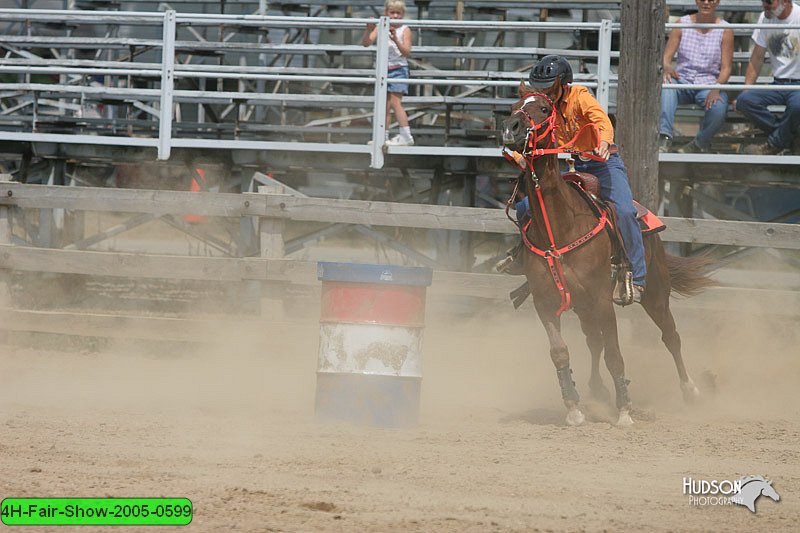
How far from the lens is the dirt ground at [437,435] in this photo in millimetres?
5285

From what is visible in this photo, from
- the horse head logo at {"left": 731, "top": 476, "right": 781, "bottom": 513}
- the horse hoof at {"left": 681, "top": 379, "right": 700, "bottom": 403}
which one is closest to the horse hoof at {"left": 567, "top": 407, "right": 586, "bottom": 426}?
the horse hoof at {"left": 681, "top": 379, "right": 700, "bottom": 403}

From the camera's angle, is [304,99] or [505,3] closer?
[304,99]

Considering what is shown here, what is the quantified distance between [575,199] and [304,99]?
547 centimetres

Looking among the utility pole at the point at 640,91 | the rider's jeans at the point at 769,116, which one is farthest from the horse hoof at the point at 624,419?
A: the rider's jeans at the point at 769,116

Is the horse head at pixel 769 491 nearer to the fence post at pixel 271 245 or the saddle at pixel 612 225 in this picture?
the saddle at pixel 612 225

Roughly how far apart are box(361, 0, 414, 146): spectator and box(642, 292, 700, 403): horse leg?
394 centimetres

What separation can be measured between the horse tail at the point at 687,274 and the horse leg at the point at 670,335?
0.25m

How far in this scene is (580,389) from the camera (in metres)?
9.56

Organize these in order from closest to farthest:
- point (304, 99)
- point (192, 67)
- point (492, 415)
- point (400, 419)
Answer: point (400, 419)
point (492, 415)
point (304, 99)
point (192, 67)

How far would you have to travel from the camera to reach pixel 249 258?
35.8ft

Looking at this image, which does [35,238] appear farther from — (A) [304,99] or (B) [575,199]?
(B) [575,199]

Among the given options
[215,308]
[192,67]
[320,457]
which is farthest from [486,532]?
[192,67]

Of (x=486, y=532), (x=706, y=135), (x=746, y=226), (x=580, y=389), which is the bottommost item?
(x=580, y=389)

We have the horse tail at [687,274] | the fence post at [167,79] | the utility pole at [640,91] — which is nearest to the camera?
the horse tail at [687,274]
